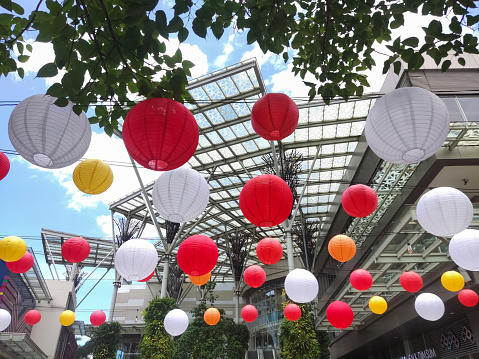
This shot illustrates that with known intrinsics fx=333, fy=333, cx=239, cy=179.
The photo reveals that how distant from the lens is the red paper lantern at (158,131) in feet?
7.33

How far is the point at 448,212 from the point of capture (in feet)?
14.3

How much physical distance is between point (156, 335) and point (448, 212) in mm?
12271

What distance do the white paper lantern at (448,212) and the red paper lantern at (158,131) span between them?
11.9 ft

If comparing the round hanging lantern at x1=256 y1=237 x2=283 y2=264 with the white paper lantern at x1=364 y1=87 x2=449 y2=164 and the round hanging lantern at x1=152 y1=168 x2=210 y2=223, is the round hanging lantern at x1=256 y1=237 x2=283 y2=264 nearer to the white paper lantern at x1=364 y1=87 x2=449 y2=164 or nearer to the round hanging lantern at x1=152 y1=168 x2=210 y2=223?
the round hanging lantern at x1=152 y1=168 x2=210 y2=223

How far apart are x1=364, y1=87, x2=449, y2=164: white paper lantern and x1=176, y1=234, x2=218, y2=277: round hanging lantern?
3245 mm

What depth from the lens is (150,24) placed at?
6.53ft

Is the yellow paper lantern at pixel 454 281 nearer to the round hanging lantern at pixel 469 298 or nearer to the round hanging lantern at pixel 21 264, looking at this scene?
the round hanging lantern at pixel 469 298

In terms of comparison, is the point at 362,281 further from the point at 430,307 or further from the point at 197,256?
the point at 197,256

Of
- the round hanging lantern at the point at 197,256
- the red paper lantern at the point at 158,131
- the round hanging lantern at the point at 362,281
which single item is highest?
the round hanging lantern at the point at 362,281

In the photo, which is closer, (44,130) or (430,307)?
(44,130)

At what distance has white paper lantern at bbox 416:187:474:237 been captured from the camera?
14.2 ft

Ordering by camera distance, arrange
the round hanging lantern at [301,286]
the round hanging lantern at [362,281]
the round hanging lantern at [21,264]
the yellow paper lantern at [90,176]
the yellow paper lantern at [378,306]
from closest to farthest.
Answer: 1. the yellow paper lantern at [90,176]
2. the round hanging lantern at [301,286]
3. the round hanging lantern at [362,281]
4. the round hanging lantern at [21,264]
5. the yellow paper lantern at [378,306]

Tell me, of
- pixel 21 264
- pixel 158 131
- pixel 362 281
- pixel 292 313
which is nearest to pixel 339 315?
pixel 362 281

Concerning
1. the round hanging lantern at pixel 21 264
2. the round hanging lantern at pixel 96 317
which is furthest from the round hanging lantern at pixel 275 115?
the round hanging lantern at pixel 96 317
